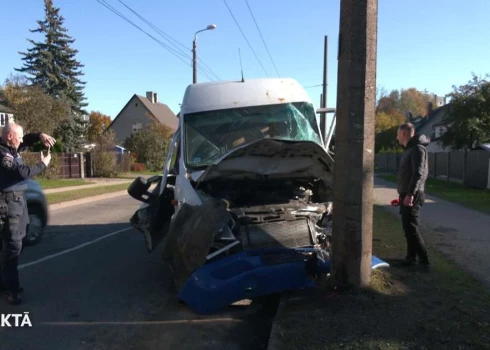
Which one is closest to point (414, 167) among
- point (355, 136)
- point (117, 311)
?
point (355, 136)

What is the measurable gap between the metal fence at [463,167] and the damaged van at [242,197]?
15.6 meters

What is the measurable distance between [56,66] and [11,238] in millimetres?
A: 40962

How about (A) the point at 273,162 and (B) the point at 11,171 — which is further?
(A) the point at 273,162

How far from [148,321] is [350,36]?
3.51m

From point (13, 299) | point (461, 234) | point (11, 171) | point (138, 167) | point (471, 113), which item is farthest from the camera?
point (138, 167)

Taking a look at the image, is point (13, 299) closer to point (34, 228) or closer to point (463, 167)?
point (34, 228)

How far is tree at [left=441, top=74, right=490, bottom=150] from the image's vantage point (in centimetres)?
2114

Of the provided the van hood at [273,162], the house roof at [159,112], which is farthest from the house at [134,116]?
the van hood at [273,162]

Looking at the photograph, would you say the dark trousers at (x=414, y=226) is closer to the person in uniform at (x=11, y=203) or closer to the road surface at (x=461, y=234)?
the road surface at (x=461, y=234)

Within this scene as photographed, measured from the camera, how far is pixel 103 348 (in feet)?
12.8

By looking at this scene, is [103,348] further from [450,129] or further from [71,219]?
[450,129]

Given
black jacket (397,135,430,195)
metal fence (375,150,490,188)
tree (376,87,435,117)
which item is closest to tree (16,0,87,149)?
metal fence (375,150,490,188)

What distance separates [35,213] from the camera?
8.27 m

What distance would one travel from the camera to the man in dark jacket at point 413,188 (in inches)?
219
